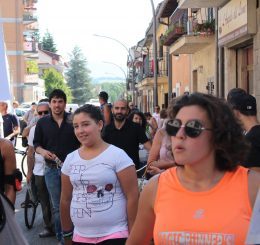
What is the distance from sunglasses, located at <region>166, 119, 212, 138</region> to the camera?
2951 mm

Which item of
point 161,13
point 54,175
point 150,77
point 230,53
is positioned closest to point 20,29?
point 150,77

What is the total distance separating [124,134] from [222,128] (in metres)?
4.86

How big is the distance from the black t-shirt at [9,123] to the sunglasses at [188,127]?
11202 millimetres

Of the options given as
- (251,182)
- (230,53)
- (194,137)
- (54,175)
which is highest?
(230,53)

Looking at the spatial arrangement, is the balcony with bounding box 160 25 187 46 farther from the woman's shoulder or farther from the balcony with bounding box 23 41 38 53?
the balcony with bounding box 23 41 38 53

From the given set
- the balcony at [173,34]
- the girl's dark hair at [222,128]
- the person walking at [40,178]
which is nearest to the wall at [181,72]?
the balcony at [173,34]

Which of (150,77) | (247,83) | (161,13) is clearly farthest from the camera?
(150,77)

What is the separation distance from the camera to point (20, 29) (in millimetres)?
79625

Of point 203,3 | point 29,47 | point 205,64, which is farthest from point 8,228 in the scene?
point 29,47

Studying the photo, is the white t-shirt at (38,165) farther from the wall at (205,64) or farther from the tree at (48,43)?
the tree at (48,43)

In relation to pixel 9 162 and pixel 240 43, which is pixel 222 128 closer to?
pixel 9 162

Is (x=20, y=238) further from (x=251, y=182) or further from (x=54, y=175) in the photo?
(x=54, y=175)

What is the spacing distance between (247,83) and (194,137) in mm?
13218

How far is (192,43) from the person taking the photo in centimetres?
2058
